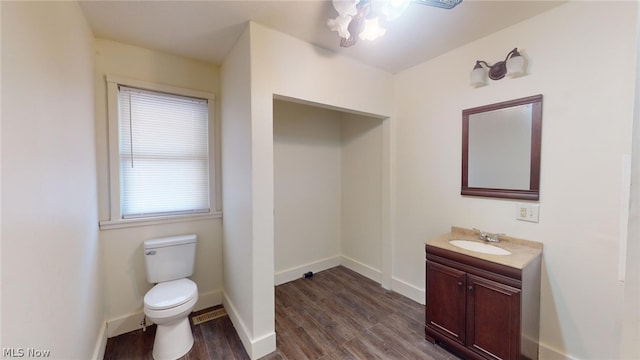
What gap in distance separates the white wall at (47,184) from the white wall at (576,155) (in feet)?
8.75

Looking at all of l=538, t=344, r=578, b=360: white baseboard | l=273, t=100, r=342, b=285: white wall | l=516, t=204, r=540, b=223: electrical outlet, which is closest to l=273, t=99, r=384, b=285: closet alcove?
l=273, t=100, r=342, b=285: white wall

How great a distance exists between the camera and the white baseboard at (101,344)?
1.66m

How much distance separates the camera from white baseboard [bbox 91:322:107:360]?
1.66m

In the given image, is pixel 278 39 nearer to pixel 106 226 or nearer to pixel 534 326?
pixel 106 226

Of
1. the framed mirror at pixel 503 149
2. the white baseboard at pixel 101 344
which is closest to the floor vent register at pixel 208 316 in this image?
the white baseboard at pixel 101 344

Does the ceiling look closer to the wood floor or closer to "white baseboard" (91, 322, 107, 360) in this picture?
"white baseboard" (91, 322, 107, 360)

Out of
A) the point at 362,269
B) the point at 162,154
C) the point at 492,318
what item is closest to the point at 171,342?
the point at 162,154

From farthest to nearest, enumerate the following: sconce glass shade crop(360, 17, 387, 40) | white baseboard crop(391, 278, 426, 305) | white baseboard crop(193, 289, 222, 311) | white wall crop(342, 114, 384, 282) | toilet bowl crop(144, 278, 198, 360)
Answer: white wall crop(342, 114, 384, 282)
white baseboard crop(391, 278, 426, 305)
white baseboard crop(193, 289, 222, 311)
toilet bowl crop(144, 278, 198, 360)
sconce glass shade crop(360, 17, 387, 40)

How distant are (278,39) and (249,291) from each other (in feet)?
6.30

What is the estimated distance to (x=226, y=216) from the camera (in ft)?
7.76

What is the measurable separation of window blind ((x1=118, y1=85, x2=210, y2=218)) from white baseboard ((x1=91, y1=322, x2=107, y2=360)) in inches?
34.5

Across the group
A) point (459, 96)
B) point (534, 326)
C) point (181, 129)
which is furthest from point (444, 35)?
point (181, 129)

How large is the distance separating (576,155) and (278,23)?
221 cm

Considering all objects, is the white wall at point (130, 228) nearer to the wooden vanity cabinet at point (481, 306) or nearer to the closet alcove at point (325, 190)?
the closet alcove at point (325, 190)
